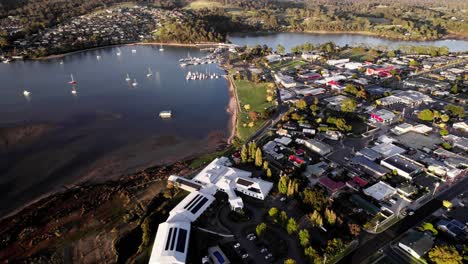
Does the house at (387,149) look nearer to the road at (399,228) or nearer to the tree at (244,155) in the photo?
the road at (399,228)

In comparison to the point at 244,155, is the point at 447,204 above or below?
below

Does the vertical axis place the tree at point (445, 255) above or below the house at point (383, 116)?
below

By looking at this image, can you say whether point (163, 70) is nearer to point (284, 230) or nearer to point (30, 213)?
point (30, 213)

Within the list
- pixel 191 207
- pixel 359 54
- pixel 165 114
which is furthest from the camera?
pixel 359 54

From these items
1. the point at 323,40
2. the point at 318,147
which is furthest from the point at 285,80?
the point at 323,40

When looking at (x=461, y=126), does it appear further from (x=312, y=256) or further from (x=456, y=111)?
(x=312, y=256)

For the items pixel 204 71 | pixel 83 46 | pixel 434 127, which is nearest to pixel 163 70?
pixel 204 71

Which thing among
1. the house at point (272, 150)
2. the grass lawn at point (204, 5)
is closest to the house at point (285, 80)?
the house at point (272, 150)
